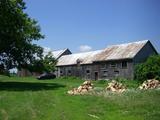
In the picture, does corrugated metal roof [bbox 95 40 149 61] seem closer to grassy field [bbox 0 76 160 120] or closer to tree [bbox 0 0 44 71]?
tree [bbox 0 0 44 71]

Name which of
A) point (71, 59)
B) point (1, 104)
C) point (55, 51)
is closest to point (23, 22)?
point (1, 104)

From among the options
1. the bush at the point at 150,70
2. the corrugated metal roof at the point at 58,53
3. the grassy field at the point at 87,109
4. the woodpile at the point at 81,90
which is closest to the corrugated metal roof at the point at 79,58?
the corrugated metal roof at the point at 58,53

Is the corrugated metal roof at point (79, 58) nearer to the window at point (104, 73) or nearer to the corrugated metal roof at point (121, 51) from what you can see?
the corrugated metal roof at point (121, 51)

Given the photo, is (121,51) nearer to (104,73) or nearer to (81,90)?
(104,73)

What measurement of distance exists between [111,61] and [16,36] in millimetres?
29496

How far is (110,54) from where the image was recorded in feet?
236

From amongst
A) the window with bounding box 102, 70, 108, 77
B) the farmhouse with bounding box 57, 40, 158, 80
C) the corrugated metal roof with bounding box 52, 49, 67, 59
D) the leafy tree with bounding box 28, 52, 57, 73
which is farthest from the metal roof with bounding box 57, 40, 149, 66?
the leafy tree with bounding box 28, 52, 57, 73

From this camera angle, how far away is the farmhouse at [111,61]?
218 ft

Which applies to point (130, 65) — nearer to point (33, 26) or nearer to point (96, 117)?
point (33, 26)

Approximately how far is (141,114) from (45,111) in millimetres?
5670

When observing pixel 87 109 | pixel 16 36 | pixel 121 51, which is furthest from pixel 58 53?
pixel 87 109

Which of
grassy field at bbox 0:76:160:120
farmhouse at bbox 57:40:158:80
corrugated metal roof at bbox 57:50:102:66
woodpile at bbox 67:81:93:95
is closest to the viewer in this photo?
grassy field at bbox 0:76:160:120

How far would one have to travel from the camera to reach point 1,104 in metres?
24.4

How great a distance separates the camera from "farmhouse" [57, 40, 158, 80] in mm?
66438
